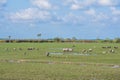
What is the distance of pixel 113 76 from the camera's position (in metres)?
17.6

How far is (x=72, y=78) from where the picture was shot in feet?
55.0

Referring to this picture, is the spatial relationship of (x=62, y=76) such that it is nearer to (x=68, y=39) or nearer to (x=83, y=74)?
(x=83, y=74)

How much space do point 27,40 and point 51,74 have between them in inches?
3434

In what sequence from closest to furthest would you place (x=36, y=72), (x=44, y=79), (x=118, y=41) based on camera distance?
(x=44, y=79), (x=36, y=72), (x=118, y=41)

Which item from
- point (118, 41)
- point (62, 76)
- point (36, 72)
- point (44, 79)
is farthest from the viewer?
point (118, 41)

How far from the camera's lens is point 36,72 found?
62.4 ft

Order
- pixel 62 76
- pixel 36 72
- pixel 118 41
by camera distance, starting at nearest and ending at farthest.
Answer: pixel 62 76 < pixel 36 72 < pixel 118 41

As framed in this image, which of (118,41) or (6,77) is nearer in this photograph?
(6,77)

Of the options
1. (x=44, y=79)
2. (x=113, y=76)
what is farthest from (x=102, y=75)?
(x=44, y=79)

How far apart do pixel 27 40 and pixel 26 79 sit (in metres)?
89.0

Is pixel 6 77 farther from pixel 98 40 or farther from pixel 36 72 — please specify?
pixel 98 40

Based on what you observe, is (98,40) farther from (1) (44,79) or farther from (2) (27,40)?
(1) (44,79)

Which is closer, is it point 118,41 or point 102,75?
point 102,75

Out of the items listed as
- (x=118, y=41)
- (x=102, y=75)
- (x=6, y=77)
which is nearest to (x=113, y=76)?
(x=102, y=75)
